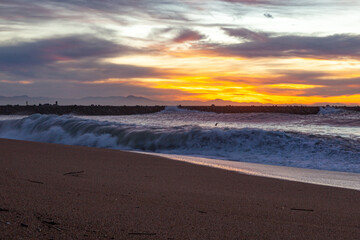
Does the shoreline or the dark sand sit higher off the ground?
the dark sand

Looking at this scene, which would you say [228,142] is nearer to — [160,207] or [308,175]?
[308,175]

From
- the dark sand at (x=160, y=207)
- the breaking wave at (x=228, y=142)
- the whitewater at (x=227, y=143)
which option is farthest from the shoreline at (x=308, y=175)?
the breaking wave at (x=228, y=142)

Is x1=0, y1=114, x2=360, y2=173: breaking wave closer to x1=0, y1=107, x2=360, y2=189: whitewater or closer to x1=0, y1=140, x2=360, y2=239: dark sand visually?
x1=0, y1=107, x2=360, y2=189: whitewater

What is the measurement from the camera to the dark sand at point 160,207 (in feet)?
9.13

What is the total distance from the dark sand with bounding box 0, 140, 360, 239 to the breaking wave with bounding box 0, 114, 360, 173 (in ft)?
16.2

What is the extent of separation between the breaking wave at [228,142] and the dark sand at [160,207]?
4.94 meters

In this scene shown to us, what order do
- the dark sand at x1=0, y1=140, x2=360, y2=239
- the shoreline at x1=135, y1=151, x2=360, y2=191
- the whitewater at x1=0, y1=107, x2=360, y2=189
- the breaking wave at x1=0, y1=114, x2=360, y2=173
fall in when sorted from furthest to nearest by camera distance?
the breaking wave at x1=0, y1=114, x2=360, y2=173, the whitewater at x1=0, y1=107, x2=360, y2=189, the shoreline at x1=135, y1=151, x2=360, y2=191, the dark sand at x1=0, y1=140, x2=360, y2=239

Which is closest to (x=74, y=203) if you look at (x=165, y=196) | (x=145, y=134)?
(x=165, y=196)

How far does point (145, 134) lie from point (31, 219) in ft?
38.6

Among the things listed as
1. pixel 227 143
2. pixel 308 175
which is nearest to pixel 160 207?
pixel 308 175

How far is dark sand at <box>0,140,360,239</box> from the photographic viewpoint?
2.78 m

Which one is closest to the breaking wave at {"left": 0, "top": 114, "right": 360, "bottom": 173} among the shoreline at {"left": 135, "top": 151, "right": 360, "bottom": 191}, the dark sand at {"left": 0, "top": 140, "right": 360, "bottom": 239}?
the shoreline at {"left": 135, "top": 151, "right": 360, "bottom": 191}

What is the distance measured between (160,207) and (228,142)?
928 cm

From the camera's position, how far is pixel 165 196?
409 cm
